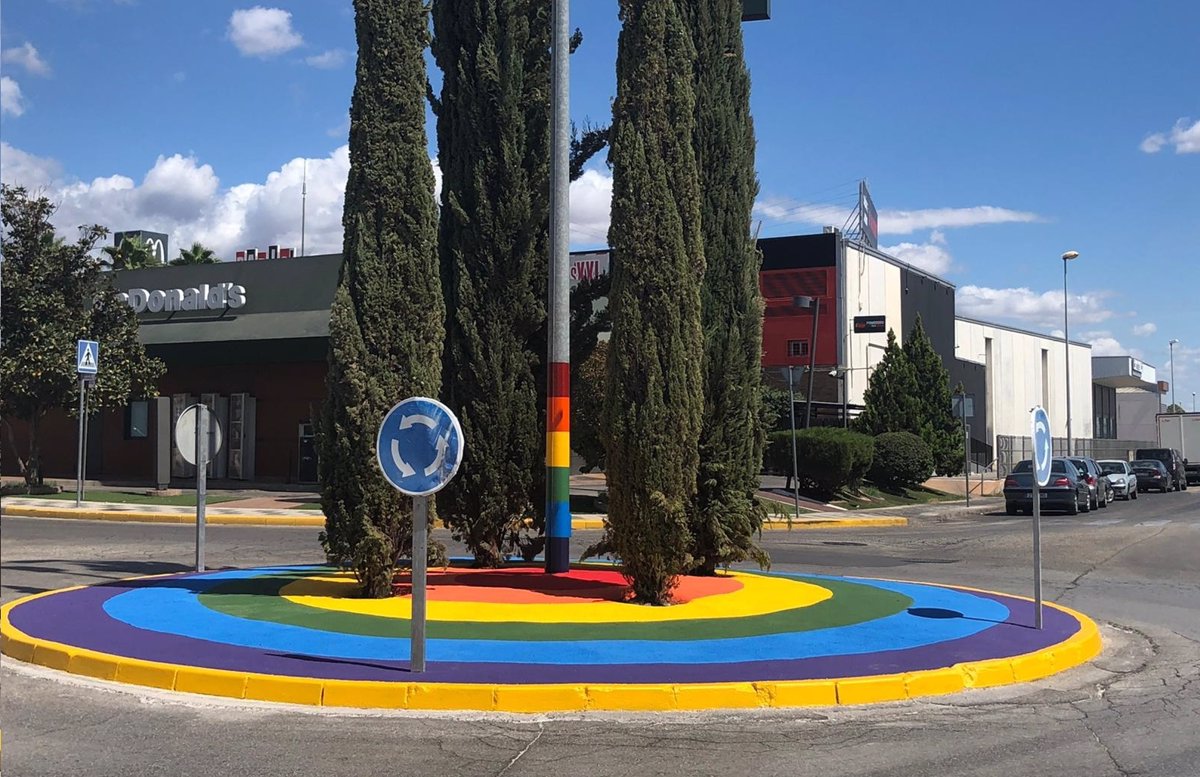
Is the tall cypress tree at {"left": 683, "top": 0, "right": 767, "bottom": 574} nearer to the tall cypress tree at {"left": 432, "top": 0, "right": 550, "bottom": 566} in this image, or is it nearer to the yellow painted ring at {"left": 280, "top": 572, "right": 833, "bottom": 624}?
the yellow painted ring at {"left": 280, "top": 572, "right": 833, "bottom": 624}

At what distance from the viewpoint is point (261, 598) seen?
12.1m

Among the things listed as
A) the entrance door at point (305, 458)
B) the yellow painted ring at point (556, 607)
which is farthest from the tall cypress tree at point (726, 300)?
the entrance door at point (305, 458)

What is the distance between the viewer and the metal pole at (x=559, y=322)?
1340 centimetres

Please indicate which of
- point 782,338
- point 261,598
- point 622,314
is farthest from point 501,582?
point 782,338

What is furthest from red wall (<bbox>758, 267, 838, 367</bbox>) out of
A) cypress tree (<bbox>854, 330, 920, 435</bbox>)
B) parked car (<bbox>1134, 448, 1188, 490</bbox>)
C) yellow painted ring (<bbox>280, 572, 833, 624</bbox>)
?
yellow painted ring (<bbox>280, 572, 833, 624</bbox>)

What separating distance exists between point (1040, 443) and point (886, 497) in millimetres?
29529

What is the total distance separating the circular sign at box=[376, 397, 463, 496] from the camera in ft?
27.2

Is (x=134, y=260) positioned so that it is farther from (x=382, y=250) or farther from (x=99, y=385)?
(x=382, y=250)

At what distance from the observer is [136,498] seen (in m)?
30.5

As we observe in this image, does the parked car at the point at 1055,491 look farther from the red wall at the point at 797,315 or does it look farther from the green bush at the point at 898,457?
the red wall at the point at 797,315

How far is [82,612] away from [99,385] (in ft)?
70.4

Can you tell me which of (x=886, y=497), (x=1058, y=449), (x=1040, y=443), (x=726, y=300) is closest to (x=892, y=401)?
(x=886, y=497)

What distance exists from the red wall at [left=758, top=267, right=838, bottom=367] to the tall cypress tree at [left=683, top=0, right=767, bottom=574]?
138 feet

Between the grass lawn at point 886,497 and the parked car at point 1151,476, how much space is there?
1111 cm
